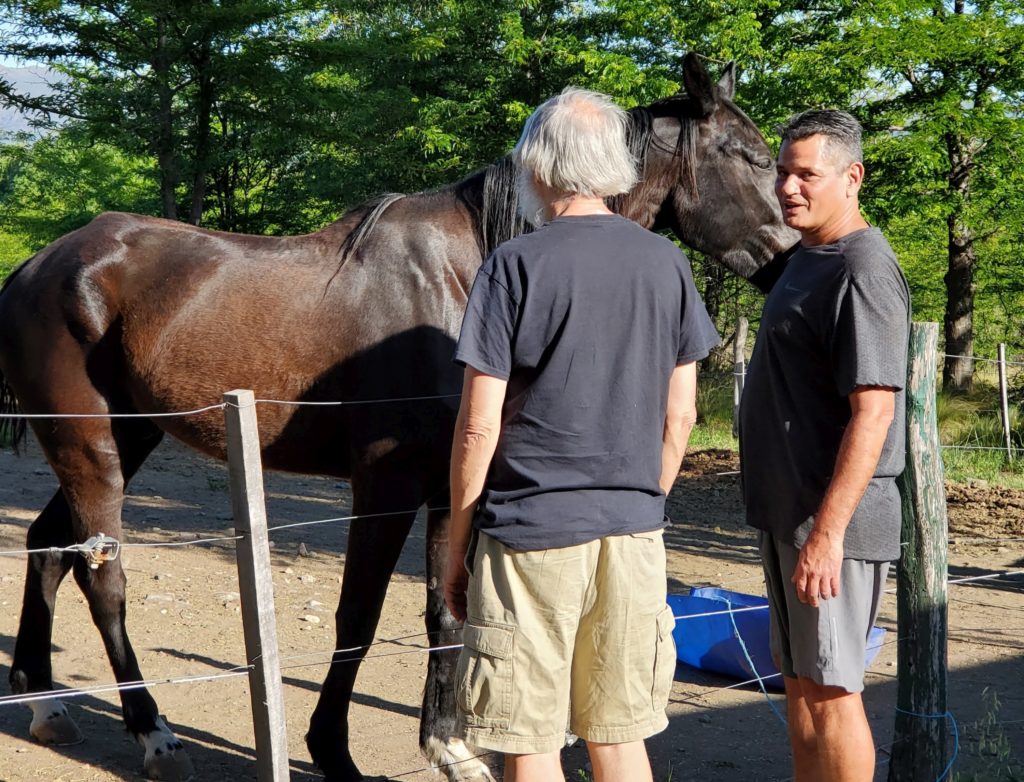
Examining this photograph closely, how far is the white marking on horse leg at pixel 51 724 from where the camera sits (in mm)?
3812

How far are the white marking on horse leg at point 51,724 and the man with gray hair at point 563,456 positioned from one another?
2.45 m

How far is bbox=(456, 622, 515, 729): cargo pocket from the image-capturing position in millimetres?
2053

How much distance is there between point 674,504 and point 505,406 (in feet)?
23.4

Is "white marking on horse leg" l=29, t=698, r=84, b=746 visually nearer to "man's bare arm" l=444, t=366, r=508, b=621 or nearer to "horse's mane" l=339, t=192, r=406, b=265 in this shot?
"horse's mane" l=339, t=192, r=406, b=265

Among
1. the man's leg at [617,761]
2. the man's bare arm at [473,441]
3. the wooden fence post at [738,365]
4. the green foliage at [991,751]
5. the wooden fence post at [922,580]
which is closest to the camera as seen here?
the man's bare arm at [473,441]

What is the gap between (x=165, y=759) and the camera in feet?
11.7

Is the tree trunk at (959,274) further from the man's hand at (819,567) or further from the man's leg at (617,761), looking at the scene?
the man's leg at (617,761)

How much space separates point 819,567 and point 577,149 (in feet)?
3.68

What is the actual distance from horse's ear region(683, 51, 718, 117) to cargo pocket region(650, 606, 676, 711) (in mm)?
2352

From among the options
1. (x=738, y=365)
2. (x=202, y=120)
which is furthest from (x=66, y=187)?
(x=738, y=365)

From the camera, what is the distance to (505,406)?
2.13m

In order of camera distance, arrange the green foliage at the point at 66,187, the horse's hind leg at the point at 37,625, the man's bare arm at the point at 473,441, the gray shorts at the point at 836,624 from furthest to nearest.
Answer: the green foliage at the point at 66,187
the horse's hind leg at the point at 37,625
the gray shorts at the point at 836,624
the man's bare arm at the point at 473,441

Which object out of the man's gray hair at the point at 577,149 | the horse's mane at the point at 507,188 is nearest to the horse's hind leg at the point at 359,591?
the horse's mane at the point at 507,188

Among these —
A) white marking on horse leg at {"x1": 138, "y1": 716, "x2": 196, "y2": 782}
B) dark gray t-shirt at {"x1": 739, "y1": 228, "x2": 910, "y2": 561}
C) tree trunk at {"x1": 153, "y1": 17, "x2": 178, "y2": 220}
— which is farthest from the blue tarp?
tree trunk at {"x1": 153, "y1": 17, "x2": 178, "y2": 220}
